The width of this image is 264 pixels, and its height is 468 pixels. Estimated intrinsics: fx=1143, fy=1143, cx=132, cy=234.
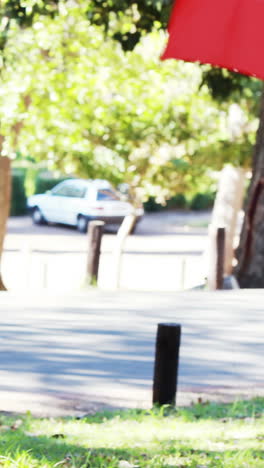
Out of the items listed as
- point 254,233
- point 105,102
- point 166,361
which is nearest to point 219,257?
point 254,233

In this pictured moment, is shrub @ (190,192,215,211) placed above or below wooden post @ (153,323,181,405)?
below

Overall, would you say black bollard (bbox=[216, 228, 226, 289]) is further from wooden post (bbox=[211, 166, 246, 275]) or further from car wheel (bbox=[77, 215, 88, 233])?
car wheel (bbox=[77, 215, 88, 233])

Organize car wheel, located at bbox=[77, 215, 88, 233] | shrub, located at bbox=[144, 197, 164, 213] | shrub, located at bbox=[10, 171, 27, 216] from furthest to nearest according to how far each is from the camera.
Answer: shrub, located at bbox=[144, 197, 164, 213], shrub, located at bbox=[10, 171, 27, 216], car wheel, located at bbox=[77, 215, 88, 233]

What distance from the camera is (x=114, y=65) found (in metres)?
23.0

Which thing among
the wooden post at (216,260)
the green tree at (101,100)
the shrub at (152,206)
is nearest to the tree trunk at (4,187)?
the green tree at (101,100)

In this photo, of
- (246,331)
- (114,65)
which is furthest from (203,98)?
(246,331)

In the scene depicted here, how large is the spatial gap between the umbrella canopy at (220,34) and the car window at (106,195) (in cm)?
3789

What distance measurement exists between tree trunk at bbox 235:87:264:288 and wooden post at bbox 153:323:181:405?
23.3 ft

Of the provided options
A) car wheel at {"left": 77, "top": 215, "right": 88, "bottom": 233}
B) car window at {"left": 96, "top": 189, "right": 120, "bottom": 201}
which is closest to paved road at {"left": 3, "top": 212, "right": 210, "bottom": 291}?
car wheel at {"left": 77, "top": 215, "right": 88, "bottom": 233}

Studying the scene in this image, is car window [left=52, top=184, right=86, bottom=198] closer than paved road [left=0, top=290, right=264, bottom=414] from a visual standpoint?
No

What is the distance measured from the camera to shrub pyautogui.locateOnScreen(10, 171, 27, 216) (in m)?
52.7

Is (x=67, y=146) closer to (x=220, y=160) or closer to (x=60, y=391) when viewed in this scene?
(x=220, y=160)

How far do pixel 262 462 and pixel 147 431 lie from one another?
96cm

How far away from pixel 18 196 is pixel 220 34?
4741cm
